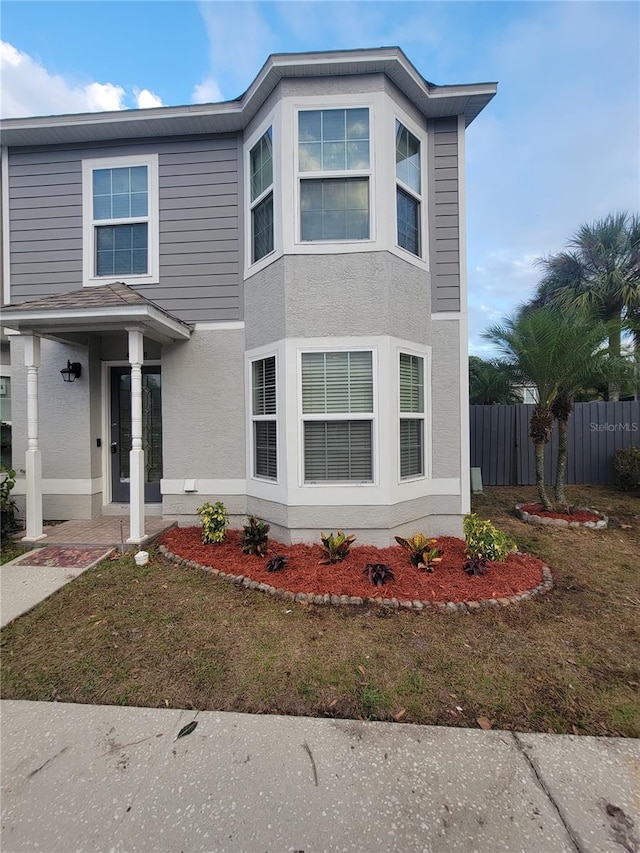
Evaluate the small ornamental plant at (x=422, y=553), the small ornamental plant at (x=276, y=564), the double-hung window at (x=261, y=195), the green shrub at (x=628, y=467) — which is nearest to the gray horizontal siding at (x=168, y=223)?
the double-hung window at (x=261, y=195)

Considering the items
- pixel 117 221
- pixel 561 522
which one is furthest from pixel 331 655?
pixel 117 221

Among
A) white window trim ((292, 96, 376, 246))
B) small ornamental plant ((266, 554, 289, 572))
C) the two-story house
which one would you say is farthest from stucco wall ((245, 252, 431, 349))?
small ornamental plant ((266, 554, 289, 572))

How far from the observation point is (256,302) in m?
5.32

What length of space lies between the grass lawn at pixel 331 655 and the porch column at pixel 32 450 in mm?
1600

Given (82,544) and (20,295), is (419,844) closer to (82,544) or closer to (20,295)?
(82,544)

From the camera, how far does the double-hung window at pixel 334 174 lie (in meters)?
4.80

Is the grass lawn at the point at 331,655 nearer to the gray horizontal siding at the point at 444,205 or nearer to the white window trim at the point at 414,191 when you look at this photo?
the gray horizontal siding at the point at 444,205

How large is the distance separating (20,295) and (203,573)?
5.12m

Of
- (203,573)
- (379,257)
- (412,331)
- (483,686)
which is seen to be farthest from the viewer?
(412,331)

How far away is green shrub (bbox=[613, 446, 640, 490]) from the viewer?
8.62 meters

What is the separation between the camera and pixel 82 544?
4.89 m

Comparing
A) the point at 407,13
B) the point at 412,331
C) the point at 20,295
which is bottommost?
the point at 412,331

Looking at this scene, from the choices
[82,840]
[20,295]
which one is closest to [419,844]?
[82,840]

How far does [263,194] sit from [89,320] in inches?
109
